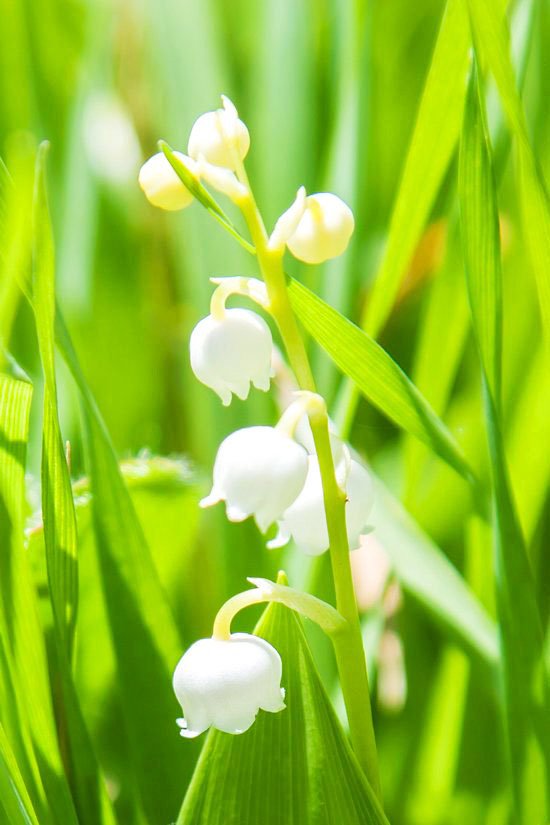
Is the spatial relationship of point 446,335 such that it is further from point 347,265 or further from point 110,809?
point 110,809

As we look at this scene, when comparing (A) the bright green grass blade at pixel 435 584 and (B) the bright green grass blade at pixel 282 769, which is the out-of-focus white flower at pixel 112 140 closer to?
(A) the bright green grass blade at pixel 435 584

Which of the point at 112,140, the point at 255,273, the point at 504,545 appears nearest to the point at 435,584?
the point at 504,545

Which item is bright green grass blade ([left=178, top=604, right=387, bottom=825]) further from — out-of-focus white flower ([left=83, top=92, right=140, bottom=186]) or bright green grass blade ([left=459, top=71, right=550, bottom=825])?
out-of-focus white flower ([left=83, top=92, right=140, bottom=186])

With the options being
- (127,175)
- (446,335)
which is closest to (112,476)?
(446,335)

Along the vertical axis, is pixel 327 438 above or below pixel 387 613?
above

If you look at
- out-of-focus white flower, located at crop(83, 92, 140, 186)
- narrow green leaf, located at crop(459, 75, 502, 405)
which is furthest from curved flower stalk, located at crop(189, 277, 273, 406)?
out-of-focus white flower, located at crop(83, 92, 140, 186)
